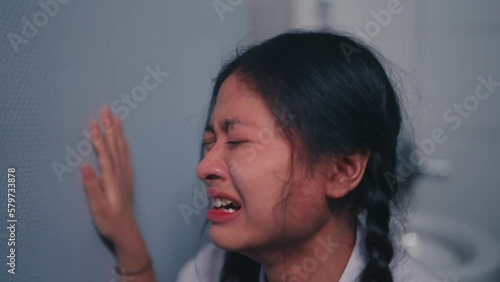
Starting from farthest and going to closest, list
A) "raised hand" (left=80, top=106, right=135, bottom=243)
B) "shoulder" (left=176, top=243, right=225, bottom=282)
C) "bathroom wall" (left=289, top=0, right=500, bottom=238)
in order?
"bathroom wall" (left=289, top=0, right=500, bottom=238) → "shoulder" (left=176, top=243, right=225, bottom=282) → "raised hand" (left=80, top=106, right=135, bottom=243)

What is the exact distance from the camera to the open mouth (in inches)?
20.6

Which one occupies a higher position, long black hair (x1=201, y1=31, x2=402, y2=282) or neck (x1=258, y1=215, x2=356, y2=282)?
long black hair (x1=201, y1=31, x2=402, y2=282)

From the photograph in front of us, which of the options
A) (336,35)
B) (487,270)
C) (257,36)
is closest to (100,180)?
(336,35)

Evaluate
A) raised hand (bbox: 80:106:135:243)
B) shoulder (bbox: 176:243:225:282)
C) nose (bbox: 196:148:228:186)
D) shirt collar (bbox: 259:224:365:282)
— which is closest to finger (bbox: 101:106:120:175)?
raised hand (bbox: 80:106:135:243)

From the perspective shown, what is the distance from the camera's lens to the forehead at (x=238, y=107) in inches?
19.6

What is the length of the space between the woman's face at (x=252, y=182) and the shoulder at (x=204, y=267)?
0.20 metres

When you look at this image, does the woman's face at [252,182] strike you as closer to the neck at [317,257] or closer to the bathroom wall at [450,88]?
the neck at [317,257]

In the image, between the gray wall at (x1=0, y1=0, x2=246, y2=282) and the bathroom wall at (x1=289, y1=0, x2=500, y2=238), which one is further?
the bathroom wall at (x1=289, y1=0, x2=500, y2=238)

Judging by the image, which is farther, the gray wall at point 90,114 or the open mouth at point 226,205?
the open mouth at point 226,205

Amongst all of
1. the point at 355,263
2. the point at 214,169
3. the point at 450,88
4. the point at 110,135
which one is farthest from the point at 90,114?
the point at 450,88

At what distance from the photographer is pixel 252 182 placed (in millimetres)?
491

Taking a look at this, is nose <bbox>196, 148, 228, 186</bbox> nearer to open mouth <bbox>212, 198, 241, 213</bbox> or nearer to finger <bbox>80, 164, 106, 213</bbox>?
open mouth <bbox>212, 198, 241, 213</bbox>

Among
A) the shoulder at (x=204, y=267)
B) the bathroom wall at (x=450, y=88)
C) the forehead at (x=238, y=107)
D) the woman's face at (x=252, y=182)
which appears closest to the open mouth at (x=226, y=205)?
the woman's face at (x=252, y=182)

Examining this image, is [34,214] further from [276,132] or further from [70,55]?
[276,132]
